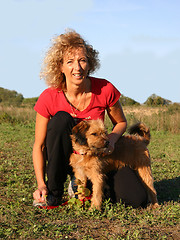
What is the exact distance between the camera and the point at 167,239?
302cm

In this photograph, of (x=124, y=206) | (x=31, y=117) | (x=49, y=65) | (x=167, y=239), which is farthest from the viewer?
(x=31, y=117)

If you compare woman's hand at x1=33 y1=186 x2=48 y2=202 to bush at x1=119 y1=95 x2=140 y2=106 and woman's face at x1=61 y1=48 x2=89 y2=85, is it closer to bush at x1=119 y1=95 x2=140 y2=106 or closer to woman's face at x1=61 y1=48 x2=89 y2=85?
woman's face at x1=61 y1=48 x2=89 y2=85

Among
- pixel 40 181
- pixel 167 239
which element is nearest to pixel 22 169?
pixel 40 181

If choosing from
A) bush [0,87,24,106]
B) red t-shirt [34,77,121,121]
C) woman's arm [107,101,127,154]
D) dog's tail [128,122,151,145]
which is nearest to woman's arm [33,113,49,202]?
red t-shirt [34,77,121,121]

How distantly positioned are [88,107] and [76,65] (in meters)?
0.61

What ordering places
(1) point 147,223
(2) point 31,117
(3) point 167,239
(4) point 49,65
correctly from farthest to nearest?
(2) point 31,117
(4) point 49,65
(1) point 147,223
(3) point 167,239

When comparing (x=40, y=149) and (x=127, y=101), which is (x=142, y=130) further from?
(x=127, y=101)

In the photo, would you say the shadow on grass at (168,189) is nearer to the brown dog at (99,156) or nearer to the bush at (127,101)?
the brown dog at (99,156)

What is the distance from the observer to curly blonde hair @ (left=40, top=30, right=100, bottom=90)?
13.1ft

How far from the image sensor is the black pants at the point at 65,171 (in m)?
3.87

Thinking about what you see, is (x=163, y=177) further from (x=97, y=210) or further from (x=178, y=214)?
(x=97, y=210)

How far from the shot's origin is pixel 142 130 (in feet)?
14.6

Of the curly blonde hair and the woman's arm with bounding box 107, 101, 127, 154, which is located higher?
the curly blonde hair

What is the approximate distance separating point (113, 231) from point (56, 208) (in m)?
0.96
